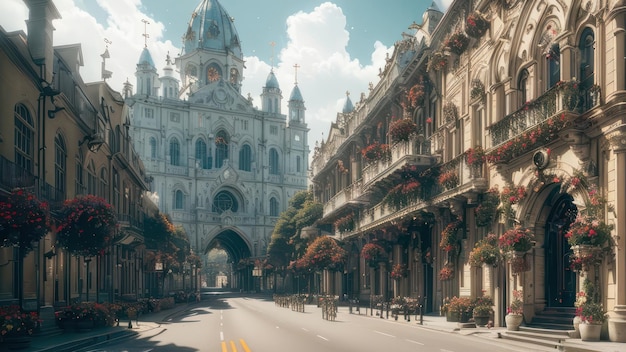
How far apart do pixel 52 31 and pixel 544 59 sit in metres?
19.8

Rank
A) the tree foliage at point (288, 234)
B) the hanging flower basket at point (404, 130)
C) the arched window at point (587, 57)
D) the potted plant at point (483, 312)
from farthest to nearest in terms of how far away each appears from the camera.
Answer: the tree foliage at point (288, 234) < the hanging flower basket at point (404, 130) < the potted plant at point (483, 312) < the arched window at point (587, 57)

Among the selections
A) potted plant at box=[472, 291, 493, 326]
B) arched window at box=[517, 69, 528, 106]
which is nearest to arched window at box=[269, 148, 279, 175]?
potted plant at box=[472, 291, 493, 326]

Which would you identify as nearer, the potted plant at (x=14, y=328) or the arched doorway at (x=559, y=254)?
the potted plant at (x=14, y=328)

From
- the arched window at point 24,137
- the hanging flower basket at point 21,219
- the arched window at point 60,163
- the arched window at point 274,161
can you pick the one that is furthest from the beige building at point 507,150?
the arched window at point 274,161

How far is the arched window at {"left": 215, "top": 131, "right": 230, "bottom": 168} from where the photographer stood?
101 m

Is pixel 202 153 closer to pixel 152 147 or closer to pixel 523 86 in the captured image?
pixel 152 147

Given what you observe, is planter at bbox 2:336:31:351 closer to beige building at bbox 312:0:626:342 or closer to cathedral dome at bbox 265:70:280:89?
beige building at bbox 312:0:626:342

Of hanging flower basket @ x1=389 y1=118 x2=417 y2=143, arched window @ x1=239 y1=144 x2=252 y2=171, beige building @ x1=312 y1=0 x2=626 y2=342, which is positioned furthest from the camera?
arched window @ x1=239 y1=144 x2=252 y2=171

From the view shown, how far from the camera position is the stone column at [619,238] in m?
17.9

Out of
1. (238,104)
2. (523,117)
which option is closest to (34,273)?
(523,117)

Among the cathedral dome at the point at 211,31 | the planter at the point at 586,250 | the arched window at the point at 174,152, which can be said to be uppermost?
the cathedral dome at the point at 211,31

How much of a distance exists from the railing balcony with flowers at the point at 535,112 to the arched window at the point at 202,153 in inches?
3068

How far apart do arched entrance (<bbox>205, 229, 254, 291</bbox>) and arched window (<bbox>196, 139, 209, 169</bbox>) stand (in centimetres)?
1037

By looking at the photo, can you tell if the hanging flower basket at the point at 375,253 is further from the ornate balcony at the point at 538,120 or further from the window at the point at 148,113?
the window at the point at 148,113
